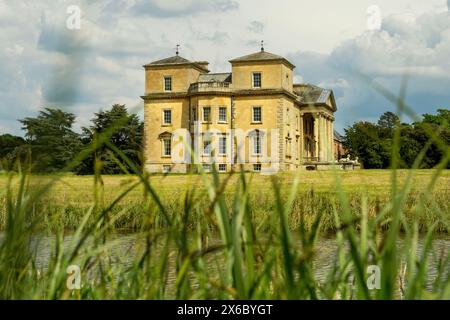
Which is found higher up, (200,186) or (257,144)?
(257,144)

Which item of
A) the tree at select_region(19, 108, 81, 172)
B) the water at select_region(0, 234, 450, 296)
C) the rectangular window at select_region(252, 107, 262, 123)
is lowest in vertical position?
the water at select_region(0, 234, 450, 296)

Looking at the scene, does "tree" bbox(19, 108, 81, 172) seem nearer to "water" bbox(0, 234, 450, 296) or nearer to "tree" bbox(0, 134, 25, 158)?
"tree" bbox(0, 134, 25, 158)

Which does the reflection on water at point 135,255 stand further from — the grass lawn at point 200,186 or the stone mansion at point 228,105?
the stone mansion at point 228,105

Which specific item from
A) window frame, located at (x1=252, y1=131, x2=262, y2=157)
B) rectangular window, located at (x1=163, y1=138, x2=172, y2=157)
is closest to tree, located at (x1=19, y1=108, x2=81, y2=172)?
window frame, located at (x1=252, y1=131, x2=262, y2=157)

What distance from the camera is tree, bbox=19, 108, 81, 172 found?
1303mm

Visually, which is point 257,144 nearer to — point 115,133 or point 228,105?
point 228,105

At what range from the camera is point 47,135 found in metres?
1.36

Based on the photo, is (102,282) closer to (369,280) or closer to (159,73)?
(369,280)

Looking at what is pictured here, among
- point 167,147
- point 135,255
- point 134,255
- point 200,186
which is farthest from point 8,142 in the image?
point 167,147

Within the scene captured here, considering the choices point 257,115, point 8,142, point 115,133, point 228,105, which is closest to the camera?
point 8,142

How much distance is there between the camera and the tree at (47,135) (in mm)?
1303

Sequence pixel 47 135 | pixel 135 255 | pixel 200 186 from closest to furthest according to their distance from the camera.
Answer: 1. pixel 47 135
2. pixel 135 255
3. pixel 200 186

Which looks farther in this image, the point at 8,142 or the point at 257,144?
the point at 257,144
